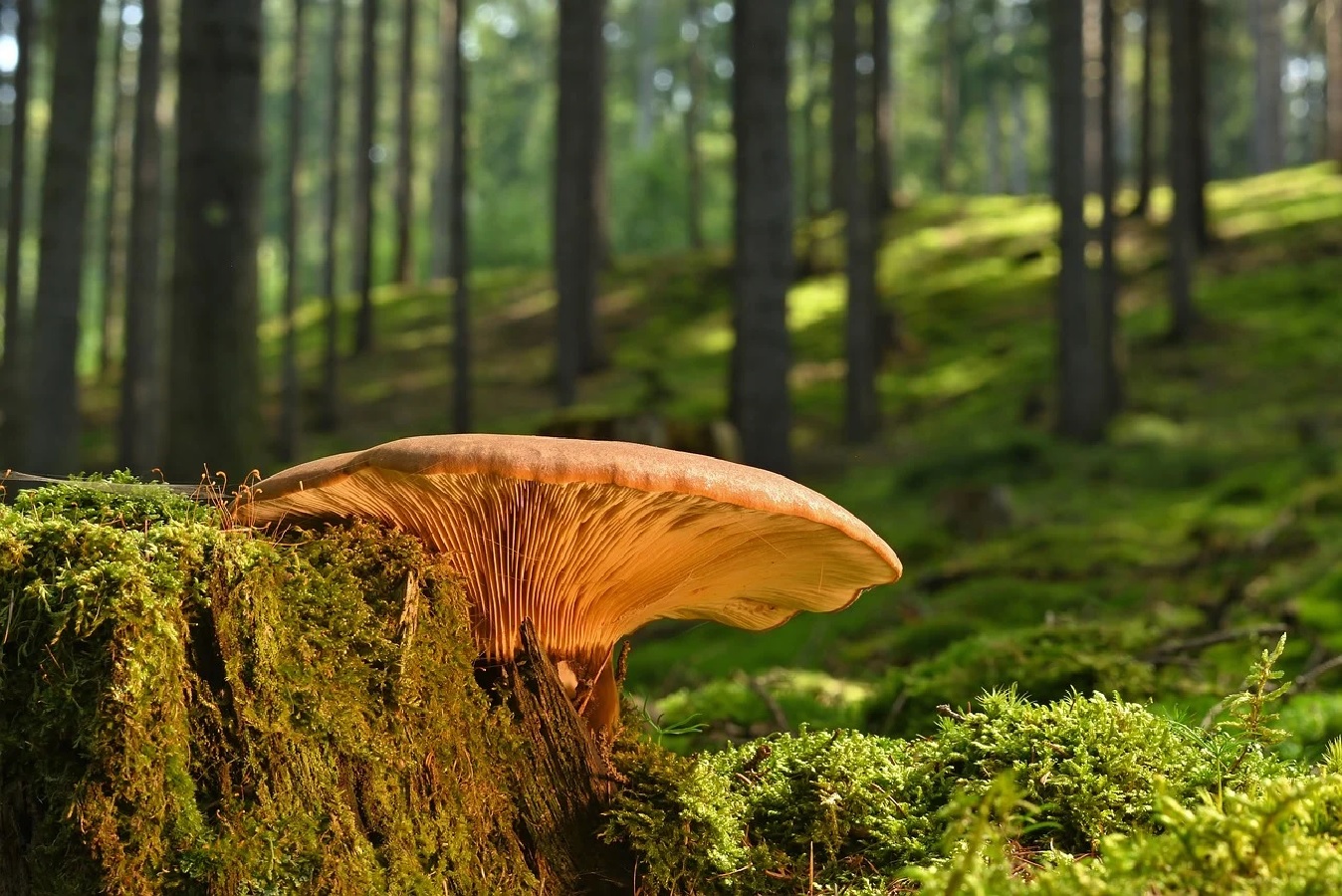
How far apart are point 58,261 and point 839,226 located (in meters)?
18.6

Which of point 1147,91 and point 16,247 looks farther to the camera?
point 1147,91

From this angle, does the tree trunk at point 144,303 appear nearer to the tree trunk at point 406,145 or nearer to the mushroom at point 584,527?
the tree trunk at point 406,145

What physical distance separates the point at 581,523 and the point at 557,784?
537mm

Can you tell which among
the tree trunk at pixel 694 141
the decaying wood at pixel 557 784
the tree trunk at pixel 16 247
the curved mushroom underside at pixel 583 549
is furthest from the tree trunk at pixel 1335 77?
the decaying wood at pixel 557 784

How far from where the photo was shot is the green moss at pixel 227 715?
185 cm

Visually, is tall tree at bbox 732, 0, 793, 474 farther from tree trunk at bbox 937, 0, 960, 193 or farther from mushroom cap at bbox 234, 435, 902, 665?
tree trunk at bbox 937, 0, 960, 193

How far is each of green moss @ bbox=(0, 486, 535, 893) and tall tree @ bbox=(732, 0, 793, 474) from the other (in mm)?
9515

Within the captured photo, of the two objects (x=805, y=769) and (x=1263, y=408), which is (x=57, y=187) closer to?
(x=805, y=769)

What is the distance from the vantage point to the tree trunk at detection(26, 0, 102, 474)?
11.8 meters

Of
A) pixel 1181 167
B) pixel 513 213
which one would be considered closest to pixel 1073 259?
pixel 1181 167

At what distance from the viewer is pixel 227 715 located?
1.96 meters

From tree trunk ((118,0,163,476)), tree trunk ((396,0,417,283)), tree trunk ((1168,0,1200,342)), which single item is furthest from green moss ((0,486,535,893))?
tree trunk ((396,0,417,283))

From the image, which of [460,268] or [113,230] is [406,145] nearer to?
[113,230]

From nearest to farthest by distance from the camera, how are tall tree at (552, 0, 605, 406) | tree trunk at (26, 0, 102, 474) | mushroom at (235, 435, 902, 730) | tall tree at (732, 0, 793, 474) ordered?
mushroom at (235, 435, 902, 730)
tall tree at (732, 0, 793, 474)
tree trunk at (26, 0, 102, 474)
tall tree at (552, 0, 605, 406)
